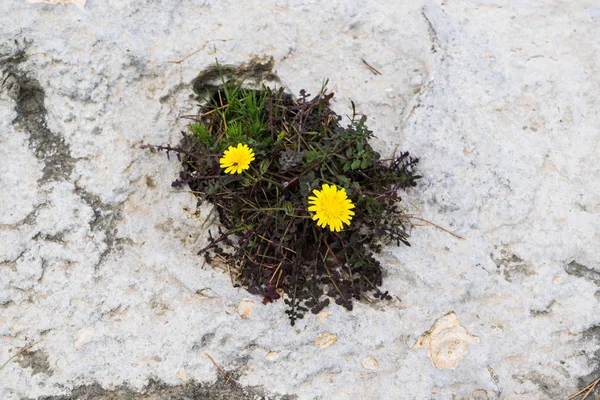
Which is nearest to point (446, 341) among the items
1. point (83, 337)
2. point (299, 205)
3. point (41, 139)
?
point (299, 205)

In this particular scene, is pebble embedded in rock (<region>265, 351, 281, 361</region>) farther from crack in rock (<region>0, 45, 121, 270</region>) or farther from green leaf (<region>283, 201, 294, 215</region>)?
crack in rock (<region>0, 45, 121, 270</region>)

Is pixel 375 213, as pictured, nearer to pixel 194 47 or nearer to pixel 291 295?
pixel 291 295

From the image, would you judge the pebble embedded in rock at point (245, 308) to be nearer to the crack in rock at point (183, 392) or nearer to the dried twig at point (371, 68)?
the crack in rock at point (183, 392)

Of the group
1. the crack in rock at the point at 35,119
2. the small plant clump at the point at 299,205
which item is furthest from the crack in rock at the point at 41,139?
the small plant clump at the point at 299,205

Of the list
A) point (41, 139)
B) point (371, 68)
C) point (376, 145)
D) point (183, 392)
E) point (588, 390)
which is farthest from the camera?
point (371, 68)

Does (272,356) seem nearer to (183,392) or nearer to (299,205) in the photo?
(183,392)

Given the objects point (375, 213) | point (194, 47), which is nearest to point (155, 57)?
point (194, 47)

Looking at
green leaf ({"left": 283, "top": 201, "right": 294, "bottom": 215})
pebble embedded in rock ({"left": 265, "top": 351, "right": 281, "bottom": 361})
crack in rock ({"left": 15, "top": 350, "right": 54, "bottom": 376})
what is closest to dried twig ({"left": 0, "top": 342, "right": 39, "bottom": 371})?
crack in rock ({"left": 15, "top": 350, "right": 54, "bottom": 376})
